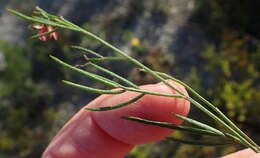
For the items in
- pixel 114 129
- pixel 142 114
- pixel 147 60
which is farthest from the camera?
pixel 147 60

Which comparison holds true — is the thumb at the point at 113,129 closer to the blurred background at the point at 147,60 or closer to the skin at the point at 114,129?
the skin at the point at 114,129

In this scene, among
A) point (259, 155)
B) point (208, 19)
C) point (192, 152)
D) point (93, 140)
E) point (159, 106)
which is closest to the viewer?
point (259, 155)

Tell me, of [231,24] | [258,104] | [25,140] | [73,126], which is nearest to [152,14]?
[231,24]

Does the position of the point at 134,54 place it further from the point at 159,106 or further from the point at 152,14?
the point at 159,106

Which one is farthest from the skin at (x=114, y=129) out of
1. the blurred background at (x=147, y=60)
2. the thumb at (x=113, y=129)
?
the blurred background at (x=147, y=60)

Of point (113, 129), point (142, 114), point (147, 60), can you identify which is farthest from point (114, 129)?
point (147, 60)

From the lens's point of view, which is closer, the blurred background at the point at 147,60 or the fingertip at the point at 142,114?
the fingertip at the point at 142,114

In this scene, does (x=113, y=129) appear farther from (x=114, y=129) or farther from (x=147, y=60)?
(x=147, y=60)
